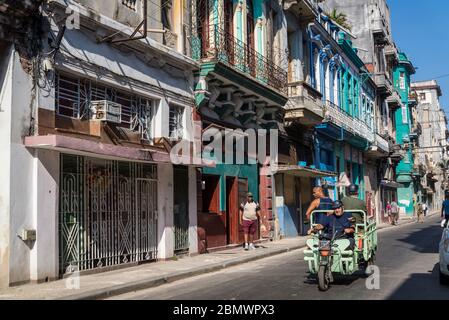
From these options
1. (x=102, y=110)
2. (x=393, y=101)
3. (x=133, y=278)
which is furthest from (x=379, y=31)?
(x=133, y=278)

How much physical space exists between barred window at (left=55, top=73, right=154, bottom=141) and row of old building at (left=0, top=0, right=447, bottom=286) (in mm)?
35

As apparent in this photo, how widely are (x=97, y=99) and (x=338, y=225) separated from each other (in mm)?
6072

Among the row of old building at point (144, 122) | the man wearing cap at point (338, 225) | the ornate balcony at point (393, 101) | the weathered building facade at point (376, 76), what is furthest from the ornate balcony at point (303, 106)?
the ornate balcony at point (393, 101)

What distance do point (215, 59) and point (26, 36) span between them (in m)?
6.79

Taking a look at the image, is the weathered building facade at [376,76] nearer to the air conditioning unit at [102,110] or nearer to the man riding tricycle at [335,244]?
the air conditioning unit at [102,110]

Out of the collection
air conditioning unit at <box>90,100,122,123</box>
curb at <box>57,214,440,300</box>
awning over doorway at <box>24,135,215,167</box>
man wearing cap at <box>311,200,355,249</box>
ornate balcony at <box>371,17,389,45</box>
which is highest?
ornate balcony at <box>371,17,389,45</box>

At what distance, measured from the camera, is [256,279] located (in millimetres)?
11055

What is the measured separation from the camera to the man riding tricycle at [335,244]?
29.8ft

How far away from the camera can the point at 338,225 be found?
9648 millimetres

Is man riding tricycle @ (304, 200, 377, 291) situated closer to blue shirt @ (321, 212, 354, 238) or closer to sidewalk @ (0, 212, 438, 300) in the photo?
blue shirt @ (321, 212, 354, 238)

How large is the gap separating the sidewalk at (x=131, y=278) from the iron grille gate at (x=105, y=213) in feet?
1.42

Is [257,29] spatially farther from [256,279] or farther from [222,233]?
[256,279]

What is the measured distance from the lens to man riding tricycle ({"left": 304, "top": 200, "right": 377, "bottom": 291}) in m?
9.09

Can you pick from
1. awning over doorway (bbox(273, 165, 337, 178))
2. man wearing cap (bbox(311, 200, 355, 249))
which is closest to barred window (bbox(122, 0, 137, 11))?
man wearing cap (bbox(311, 200, 355, 249))
